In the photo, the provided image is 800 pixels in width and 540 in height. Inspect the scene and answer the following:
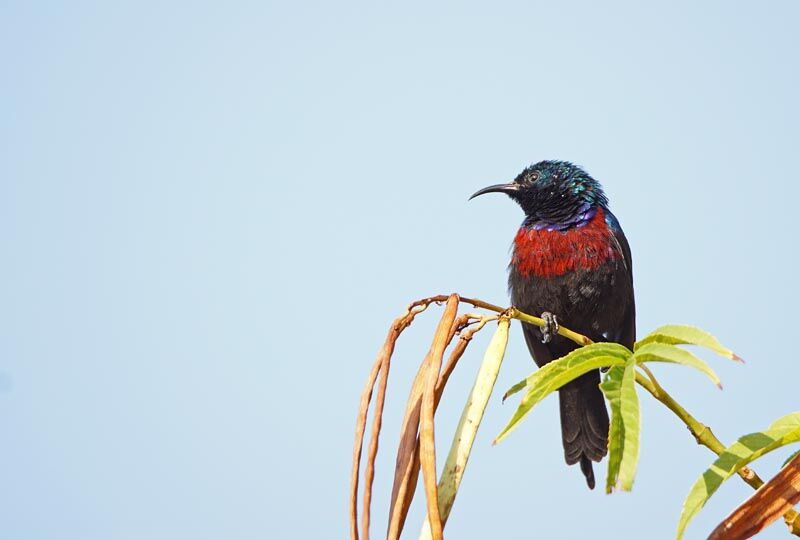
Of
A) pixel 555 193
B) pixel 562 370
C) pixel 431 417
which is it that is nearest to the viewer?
pixel 431 417

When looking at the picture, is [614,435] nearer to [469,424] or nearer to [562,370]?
[562,370]

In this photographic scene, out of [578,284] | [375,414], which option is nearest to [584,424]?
[578,284]

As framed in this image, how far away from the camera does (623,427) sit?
56.5 inches

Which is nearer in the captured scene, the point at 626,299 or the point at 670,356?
the point at 670,356

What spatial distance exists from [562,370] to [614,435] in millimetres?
175

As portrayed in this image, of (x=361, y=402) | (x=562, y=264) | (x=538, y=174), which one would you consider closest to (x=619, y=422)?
(x=361, y=402)

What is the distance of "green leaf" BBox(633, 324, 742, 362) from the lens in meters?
1.44

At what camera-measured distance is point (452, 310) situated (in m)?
1.58

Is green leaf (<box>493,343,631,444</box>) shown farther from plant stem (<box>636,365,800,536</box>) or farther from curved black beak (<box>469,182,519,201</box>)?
curved black beak (<box>469,182,519,201</box>)

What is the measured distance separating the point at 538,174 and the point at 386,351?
404 centimetres

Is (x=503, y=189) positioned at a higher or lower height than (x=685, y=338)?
higher

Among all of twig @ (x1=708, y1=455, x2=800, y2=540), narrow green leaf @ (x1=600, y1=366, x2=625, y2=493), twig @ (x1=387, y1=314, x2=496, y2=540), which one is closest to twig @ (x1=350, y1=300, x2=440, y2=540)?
twig @ (x1=387, y1=314, x2=496, y2=540)

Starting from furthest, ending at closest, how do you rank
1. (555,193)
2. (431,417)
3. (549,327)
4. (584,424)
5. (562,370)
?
(555,193) < (584,424) < (549,327) < (562,370) < (431,417)

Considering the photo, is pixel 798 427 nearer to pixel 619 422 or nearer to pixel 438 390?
pixel 619 422
